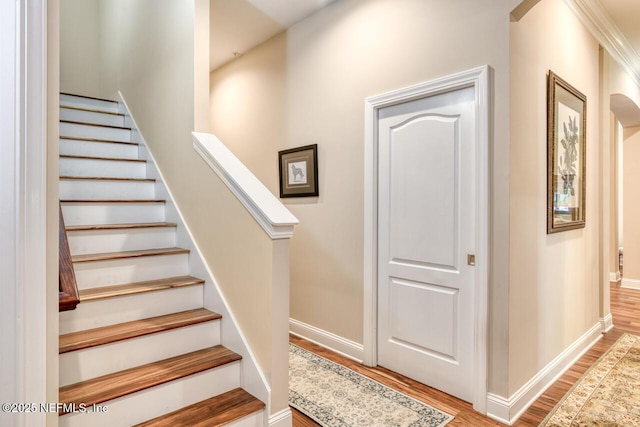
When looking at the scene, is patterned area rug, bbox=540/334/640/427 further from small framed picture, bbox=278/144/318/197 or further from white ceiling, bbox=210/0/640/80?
white ceiling, bbox=210/0/640/80

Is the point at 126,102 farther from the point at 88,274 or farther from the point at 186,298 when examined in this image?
the point at 186,298

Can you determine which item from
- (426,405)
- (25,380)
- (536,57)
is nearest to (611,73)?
(536,57)

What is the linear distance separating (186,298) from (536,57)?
2.65 m

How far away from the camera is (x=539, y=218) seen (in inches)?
92.5

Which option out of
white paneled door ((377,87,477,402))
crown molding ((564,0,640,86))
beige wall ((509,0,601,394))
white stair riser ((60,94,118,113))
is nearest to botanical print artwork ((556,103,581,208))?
beige wall ((509,0,601,394))

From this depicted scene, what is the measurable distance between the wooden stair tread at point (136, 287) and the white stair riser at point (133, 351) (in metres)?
0.30

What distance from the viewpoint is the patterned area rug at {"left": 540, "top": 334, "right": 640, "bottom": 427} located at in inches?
80.8

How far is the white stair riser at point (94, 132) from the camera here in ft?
10.5

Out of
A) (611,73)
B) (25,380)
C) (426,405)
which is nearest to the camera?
(25,380)

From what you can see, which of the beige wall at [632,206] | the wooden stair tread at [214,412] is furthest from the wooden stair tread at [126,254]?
the beige wall at [632,206]

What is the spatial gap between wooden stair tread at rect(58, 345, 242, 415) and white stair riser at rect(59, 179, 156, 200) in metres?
1.45

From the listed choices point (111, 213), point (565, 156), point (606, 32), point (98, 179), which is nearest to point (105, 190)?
point (98, 179)

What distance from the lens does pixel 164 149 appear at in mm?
2883

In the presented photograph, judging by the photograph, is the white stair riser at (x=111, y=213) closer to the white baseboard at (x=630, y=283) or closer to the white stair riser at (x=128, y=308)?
the white stair riser at (x=128, y=308)
